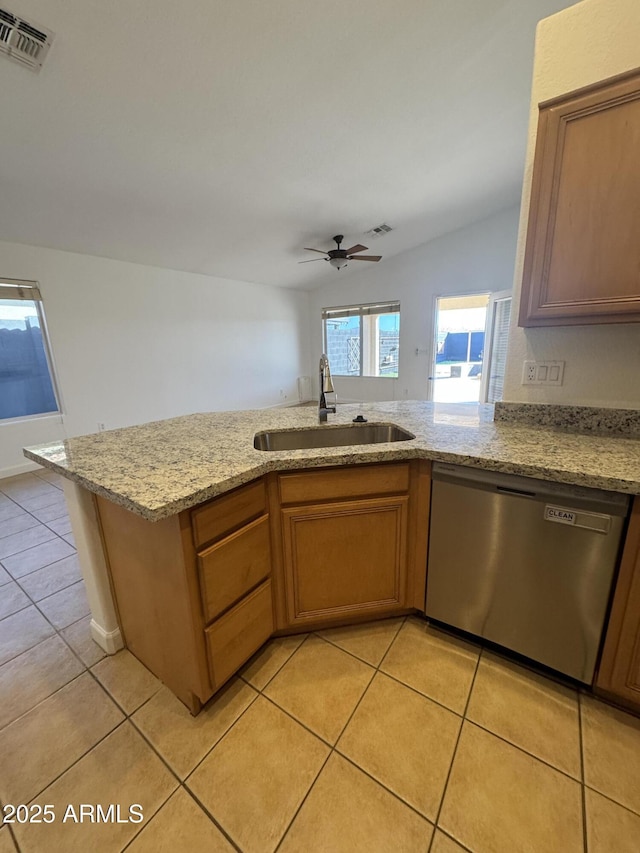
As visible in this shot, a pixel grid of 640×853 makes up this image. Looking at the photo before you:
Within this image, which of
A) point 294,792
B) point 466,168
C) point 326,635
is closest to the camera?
point 294,792

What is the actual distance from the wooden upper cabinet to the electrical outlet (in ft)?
1.00

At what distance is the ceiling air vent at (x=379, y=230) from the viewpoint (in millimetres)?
4609

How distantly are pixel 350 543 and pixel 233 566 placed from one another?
0.49 m

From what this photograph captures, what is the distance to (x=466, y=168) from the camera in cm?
354

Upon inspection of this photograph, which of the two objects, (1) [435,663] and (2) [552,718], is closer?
(2) [552,718]

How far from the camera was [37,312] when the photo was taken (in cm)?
360

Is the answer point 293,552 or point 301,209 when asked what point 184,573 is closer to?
point 293,552

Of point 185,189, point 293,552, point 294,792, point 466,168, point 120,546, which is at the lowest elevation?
point 294,792

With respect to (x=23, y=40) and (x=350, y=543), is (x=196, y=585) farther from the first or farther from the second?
(x=23, y=40)

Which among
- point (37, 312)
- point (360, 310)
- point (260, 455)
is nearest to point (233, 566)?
point (260, 455)

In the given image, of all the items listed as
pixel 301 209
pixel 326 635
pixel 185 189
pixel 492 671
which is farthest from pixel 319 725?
pixel 301 209

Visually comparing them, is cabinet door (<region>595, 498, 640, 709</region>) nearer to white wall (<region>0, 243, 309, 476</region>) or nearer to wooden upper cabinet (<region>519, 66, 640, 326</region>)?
wooden upper cabinet (<region>519, 66, 640, 326</region>)

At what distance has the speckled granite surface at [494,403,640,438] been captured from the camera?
1.42 metres

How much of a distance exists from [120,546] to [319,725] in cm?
95
